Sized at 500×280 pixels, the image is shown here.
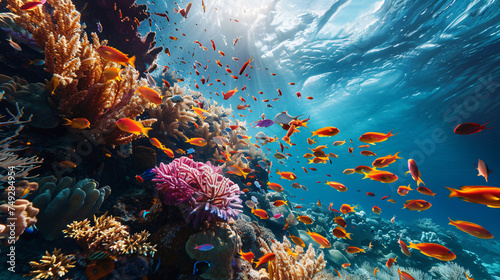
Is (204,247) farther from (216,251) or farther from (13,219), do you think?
(13,219)

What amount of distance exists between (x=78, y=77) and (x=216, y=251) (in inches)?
143

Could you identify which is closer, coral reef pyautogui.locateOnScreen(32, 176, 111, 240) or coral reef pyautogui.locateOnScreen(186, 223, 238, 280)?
coral reef pyautogui.locateOnScreen(32, 176, 111, 240)

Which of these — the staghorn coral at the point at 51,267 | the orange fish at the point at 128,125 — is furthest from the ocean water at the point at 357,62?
the orange fish at the point at 128,125

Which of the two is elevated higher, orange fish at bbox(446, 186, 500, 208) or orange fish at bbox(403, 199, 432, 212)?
orange fish at bbox(403, 199, 432, 212)

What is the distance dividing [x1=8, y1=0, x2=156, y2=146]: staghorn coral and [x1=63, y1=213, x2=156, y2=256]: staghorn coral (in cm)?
148

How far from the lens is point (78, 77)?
287 cm

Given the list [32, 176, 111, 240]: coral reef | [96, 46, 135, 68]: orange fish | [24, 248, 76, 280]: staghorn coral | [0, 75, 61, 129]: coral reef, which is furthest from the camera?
[96, 46, 135, 68]: orange fish

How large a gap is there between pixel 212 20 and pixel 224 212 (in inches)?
784

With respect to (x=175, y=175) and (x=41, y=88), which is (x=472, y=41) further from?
(x=41, y=88)

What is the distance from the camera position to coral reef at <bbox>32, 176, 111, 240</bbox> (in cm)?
192

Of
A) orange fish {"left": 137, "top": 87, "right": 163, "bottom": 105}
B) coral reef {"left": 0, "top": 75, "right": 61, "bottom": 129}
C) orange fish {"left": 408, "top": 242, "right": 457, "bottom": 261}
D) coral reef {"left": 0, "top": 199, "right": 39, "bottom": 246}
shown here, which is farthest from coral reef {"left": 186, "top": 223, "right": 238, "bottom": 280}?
orange fish {"left": 408, "top": 242, "right": 457, "bottom": 261}

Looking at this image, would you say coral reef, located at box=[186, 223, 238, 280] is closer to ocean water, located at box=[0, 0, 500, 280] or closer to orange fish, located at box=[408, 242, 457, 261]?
ocean water, located at box=[0, 0, 500, 280]

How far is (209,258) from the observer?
7.38ft

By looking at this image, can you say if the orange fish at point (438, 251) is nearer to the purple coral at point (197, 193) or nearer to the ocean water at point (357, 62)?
the ocean water at point (357, 62)
